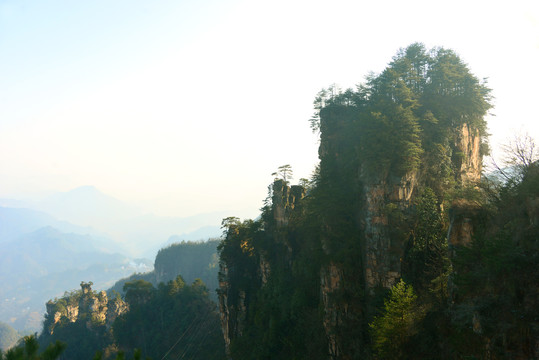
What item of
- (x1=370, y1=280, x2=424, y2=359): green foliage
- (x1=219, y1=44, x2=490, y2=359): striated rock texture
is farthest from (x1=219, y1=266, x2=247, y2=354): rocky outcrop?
(x1=370, y1=280, x2=424, y2=359): green foliage

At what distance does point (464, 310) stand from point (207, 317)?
65.3m

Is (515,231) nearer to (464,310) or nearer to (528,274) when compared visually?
(528,274)

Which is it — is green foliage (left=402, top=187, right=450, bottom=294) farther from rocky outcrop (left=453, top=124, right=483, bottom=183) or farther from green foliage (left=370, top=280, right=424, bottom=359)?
rocky outcrop (left=453, top=124, right=483, bottom=183)

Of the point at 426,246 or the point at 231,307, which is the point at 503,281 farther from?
the point at 231,307

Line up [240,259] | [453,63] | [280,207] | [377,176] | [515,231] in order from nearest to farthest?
[515,231], [377,176], [453,63], [280,207], [240,259]

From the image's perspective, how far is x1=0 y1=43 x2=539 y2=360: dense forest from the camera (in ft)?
50.6

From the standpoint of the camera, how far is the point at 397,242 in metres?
25.1

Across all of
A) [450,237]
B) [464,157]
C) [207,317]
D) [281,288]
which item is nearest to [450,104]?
[464,157]

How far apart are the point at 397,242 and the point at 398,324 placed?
21.2ft

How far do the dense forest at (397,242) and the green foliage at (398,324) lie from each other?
0.25 ft

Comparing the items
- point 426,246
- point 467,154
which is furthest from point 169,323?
point 467,154

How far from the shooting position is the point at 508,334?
14273mm

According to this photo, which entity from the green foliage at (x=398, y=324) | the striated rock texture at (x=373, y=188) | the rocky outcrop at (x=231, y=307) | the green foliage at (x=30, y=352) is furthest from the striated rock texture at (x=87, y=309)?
the green foliage at (x=398, y=324)

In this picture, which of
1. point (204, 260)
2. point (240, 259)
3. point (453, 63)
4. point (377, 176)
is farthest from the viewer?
point (204, 260)
